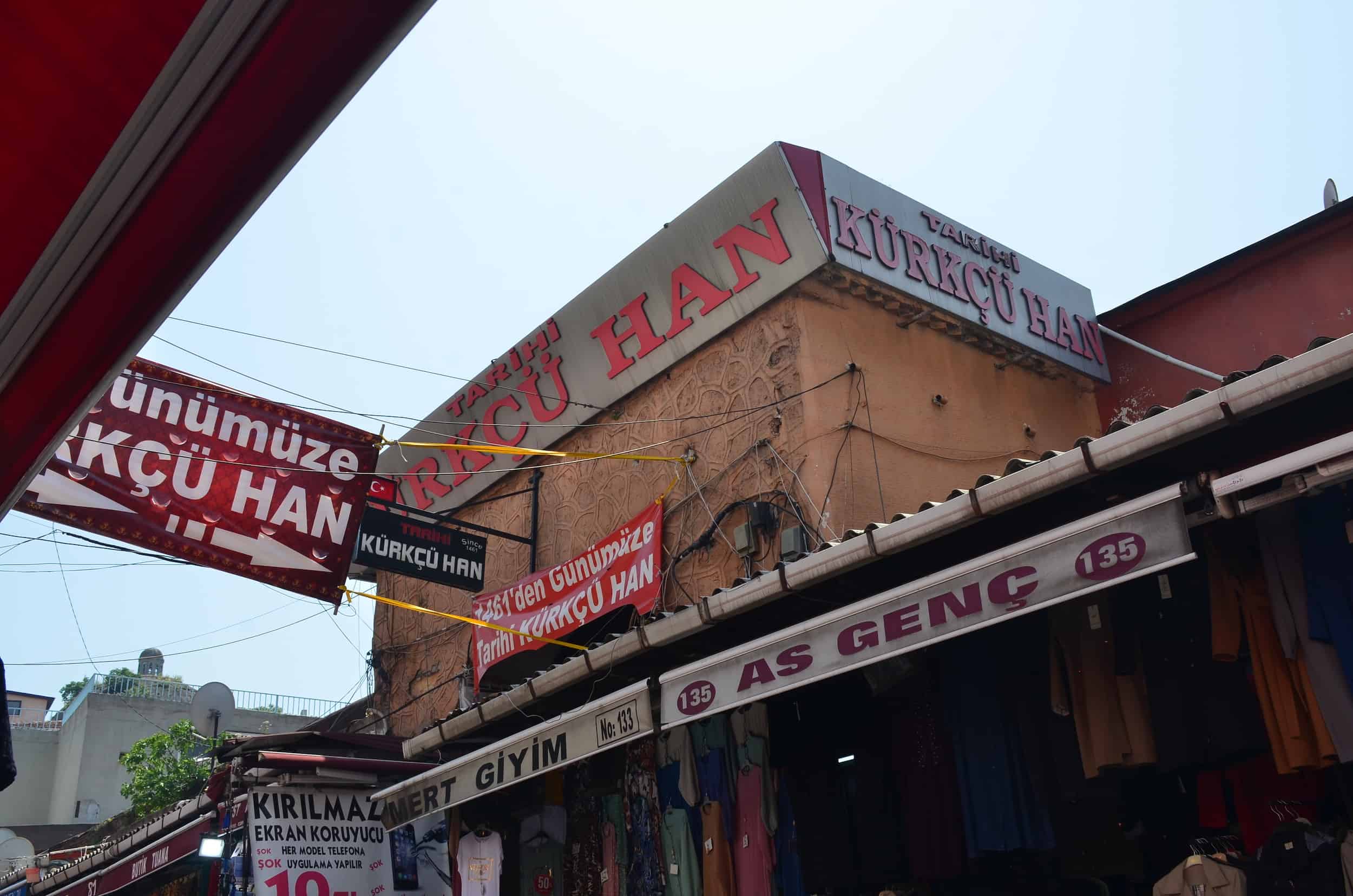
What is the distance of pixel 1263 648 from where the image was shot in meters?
5.39

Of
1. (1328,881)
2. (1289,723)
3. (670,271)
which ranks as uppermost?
(670,271)

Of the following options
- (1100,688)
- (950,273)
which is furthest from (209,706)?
(1100,688)

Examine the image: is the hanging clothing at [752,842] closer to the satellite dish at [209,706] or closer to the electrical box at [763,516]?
the electrical box at [763,516]

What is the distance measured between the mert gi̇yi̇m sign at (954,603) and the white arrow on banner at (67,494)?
4.86 m

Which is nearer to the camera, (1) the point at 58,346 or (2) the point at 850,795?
(1) the point at 58,346

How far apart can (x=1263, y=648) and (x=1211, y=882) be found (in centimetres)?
136

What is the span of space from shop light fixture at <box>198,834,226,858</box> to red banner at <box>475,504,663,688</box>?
295cm

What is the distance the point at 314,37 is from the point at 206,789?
37.4 feet

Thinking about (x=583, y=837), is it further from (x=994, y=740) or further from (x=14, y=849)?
(x=14, y=849)

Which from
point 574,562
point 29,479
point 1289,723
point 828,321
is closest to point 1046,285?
point 828,321

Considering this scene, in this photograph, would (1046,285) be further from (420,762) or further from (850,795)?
(420,762)

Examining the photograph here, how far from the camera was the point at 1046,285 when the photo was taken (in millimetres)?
13320

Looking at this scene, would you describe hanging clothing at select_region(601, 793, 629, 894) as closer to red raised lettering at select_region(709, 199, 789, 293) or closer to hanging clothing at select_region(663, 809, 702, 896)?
hanging clothing at select_region(663, 809, 702, 896)

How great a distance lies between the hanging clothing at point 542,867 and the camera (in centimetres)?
976
